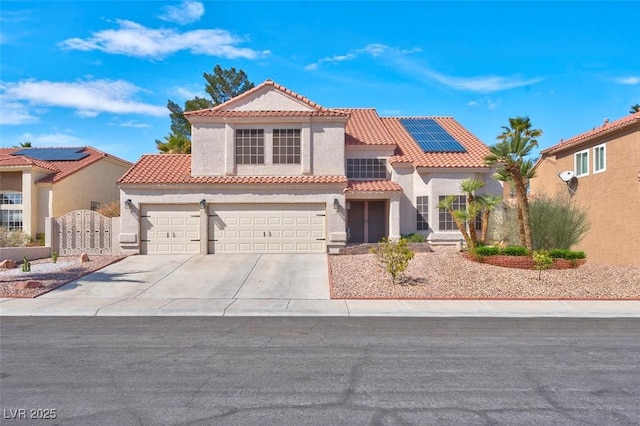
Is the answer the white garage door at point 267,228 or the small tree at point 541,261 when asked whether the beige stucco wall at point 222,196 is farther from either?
the small tree at point 541,261

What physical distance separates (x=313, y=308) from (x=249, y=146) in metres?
11.6

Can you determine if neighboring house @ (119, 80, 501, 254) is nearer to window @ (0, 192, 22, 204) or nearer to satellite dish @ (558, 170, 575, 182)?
satellite dish @ (558, 170, 575, 182)

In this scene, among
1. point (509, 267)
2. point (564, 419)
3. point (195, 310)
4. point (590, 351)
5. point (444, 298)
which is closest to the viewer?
point (564, 419)

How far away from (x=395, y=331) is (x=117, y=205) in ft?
61.6

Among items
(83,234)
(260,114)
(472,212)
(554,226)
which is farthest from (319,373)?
(83,234)

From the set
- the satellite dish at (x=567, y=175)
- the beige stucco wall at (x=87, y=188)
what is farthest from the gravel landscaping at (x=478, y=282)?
the beige stucco wall at (x=87, y=188)

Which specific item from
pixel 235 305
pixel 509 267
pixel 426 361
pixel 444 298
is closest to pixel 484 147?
pixel 509 267

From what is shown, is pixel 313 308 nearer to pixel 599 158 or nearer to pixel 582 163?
pixel 599 158

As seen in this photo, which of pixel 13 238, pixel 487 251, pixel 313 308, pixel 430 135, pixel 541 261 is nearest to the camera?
pixel 313 308

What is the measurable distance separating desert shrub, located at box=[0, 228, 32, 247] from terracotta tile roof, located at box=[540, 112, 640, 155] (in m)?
25.7

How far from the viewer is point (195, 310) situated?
12.5m

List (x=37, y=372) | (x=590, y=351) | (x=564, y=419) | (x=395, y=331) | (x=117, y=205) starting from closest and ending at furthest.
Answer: (x=564, y=419) → (x=37, y=372) → (x=590, y=351) → (x=395, y=331) → (x=117, y=205)

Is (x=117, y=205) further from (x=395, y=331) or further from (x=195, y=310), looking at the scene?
(x=395, y=331)

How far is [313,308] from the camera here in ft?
42.0
